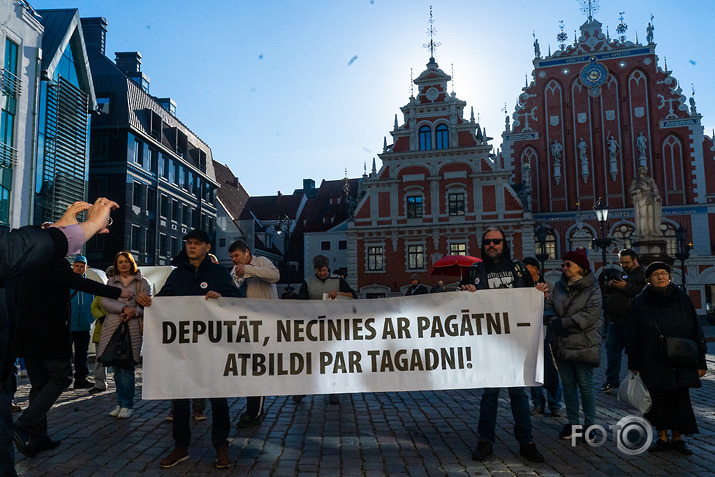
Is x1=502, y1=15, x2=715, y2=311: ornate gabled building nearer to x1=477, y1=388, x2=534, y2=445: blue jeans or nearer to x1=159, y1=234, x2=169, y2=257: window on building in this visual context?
x1=159, y1=234, x2=169, y2=257: window on building

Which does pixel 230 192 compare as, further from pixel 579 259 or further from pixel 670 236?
pixel 579 259

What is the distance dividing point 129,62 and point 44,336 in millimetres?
42444

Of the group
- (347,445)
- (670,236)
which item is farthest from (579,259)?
(670,236)

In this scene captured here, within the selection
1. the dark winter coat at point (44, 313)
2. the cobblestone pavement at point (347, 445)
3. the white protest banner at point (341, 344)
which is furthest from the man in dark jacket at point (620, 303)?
the dark winter coat at point (44, 313)

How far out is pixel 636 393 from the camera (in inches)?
201

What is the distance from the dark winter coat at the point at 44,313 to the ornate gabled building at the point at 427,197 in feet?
96.9

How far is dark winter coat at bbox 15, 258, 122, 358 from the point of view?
495cm

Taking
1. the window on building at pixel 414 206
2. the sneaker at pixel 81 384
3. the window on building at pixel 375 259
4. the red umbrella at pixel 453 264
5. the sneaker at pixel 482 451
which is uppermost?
the window on building at pixel 414 206

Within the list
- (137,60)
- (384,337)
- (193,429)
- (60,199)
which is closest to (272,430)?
(193,429)

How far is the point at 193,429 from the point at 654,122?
3846 centimetres

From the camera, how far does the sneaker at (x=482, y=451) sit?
4.64 meters

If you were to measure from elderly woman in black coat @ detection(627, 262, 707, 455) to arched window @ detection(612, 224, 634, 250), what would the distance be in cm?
3238

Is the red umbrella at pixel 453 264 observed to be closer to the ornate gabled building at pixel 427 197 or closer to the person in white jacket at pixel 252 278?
the person in white jacket at pixel 252 278

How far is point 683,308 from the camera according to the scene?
513 centimetres
